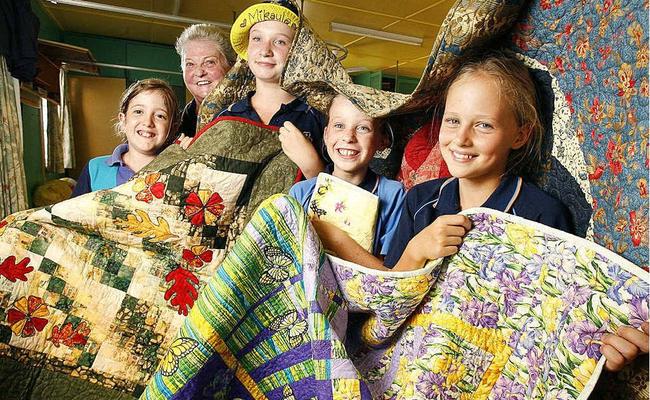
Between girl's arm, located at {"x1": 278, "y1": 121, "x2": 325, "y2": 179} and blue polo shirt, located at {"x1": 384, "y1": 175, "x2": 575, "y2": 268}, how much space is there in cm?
30

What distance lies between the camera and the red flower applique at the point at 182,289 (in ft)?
3.84

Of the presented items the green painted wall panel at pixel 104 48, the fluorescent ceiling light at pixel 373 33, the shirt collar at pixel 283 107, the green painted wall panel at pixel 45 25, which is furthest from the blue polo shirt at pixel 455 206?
the green painted wall panel at pixel 104 48

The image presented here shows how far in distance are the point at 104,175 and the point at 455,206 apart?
126cm

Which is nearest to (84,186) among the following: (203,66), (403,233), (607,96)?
(203,66)

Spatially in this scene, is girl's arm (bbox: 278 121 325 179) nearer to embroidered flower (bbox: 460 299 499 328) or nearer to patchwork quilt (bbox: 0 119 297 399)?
patchwork quilt (bbox: 0 119 297 399)

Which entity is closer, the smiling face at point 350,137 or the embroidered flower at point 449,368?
the embroidered flower at point 449,368

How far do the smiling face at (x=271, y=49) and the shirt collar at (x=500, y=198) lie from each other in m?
0.66

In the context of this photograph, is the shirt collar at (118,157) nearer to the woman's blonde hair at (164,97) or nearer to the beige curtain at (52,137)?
the woman's blonde hair at (164,97)

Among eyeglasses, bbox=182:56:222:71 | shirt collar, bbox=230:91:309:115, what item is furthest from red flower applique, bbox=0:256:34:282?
eyeglasses, bbox=182:56:222:71

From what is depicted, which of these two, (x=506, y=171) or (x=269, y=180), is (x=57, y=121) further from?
(x=506, y=171)

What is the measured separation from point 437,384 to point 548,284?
0.24 metres

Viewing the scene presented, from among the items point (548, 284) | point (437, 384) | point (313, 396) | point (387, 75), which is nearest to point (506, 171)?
point (548, 284)

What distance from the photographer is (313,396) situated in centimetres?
75

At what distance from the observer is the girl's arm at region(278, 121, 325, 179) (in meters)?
1.22
